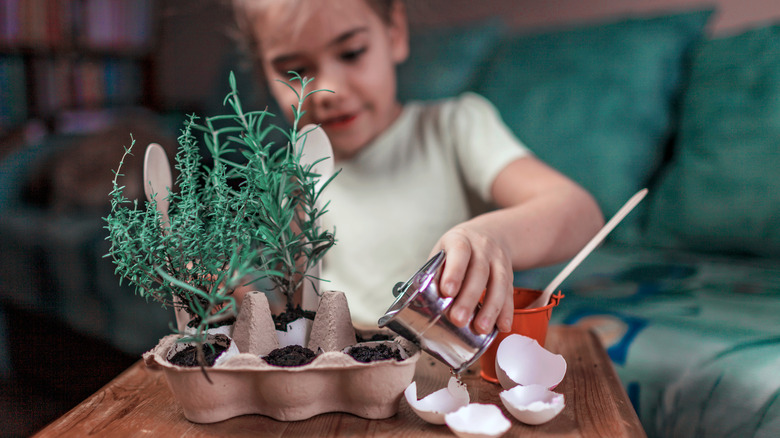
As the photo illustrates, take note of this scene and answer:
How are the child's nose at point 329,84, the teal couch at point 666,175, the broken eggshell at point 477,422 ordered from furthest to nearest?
the child's nose at point 329,84, the teal couch at point 666,175, the broken eggshell at point 477,422

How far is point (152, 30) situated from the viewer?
2357 mm

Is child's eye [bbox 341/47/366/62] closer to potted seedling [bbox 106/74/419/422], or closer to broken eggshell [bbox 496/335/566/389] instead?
potted seedling [bbox 106/74/419/422]

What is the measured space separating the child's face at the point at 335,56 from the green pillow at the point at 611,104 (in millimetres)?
468

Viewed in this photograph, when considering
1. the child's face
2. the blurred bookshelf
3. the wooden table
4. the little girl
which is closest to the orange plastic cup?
the wooden table

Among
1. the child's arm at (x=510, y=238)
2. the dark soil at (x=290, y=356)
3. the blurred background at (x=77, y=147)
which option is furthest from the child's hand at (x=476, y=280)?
the blurred background at (x=77, y=147)

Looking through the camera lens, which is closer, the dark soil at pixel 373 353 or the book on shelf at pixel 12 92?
the dark soil at pixel 373 353

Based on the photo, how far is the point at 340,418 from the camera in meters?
0.40

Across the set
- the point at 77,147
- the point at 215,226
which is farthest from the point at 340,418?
the point at 77,147

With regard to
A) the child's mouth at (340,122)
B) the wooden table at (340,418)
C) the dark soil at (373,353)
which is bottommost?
the wooden table at (340,418)

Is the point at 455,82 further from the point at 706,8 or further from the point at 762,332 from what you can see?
the point at 762,332

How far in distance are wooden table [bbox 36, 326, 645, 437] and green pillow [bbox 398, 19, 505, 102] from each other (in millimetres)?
1055

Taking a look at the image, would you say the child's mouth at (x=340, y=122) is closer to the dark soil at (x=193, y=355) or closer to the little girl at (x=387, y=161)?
the little girl at (x=387, y=161)

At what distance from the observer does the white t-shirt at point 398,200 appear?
1012 millimetres

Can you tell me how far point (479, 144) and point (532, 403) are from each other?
648 mm
